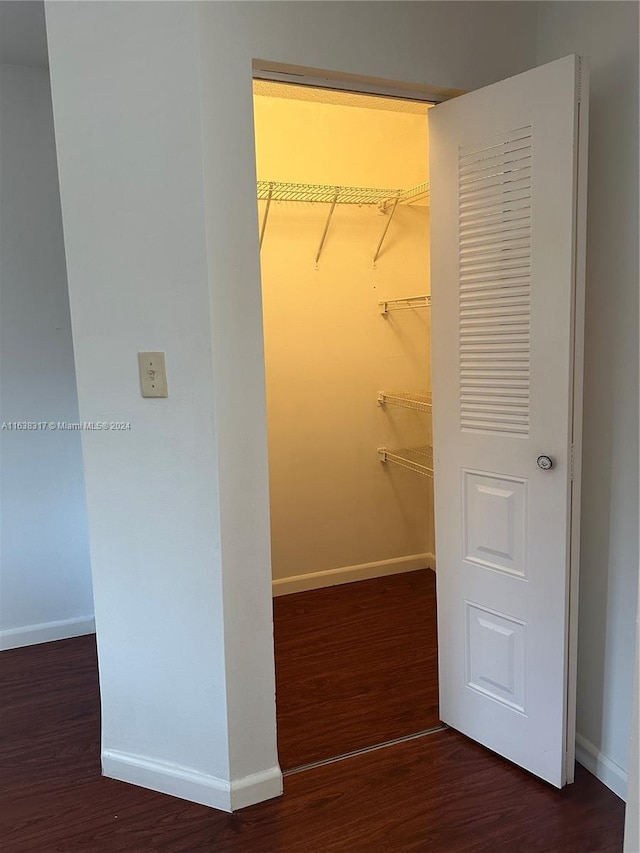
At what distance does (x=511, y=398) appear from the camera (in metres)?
1.75

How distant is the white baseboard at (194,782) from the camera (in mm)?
1751

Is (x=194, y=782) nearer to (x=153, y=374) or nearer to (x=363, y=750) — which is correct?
(x=363, y=750)

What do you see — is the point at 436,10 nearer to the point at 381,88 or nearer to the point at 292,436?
the point at 381,88

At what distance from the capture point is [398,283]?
126 inches

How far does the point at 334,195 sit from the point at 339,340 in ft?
2.27

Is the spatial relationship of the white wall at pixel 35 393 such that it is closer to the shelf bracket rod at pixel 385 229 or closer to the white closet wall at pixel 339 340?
the white closet wall at pixel 339 340

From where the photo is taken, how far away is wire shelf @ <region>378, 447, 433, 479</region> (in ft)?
10.3

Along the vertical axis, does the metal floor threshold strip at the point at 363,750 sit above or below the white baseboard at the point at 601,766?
below

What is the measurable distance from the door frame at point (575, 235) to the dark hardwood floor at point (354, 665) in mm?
591

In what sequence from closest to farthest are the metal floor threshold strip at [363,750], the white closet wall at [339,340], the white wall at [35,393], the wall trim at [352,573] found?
the metal floor threshold strip at [363,750] < the white wall at [35,393] < the white closet wall at [339,340] < the wall trim at [352,573]

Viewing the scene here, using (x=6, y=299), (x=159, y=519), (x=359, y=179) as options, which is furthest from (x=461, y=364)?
(x=6, y=299)

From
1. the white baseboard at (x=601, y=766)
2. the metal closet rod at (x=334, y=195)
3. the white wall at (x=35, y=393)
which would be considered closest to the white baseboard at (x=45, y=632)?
the white wall at (x=35, y=393)

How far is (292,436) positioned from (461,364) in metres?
1.39

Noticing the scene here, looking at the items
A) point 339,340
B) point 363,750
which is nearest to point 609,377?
point 363,750
